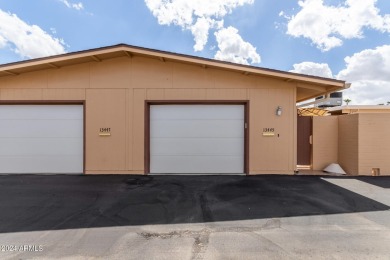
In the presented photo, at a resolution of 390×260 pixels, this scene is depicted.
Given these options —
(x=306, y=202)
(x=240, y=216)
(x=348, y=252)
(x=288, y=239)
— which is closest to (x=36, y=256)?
(x=240, y=216)

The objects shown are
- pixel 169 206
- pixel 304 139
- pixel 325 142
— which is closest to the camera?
pixel 169 206

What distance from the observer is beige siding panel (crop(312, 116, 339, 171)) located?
8320 mm

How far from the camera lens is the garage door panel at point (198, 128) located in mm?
7668

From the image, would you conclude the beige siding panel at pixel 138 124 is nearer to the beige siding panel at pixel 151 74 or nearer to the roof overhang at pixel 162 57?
the beige siding panel at pixel 151 74

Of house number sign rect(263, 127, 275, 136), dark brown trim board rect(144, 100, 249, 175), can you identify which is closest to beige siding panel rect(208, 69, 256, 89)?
dark brown trim board rect(144, 100, 249, 175)

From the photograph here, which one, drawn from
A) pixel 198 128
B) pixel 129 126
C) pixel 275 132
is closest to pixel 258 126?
pixel 275 132

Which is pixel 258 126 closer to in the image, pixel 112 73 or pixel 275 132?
pixel 275 132

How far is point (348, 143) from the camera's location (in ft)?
Result: 25.5

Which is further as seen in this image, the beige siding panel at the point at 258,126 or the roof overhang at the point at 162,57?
the beige siding panel at the point at 258,126

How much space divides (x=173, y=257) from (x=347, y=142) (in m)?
7.41

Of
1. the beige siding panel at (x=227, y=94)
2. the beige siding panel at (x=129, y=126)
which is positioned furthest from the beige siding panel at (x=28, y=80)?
the beige siding panel at (x=227, y=94)

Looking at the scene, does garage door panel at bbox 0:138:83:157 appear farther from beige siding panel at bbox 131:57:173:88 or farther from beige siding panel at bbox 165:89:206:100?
beige siding panel at bbox 165:89:206:100

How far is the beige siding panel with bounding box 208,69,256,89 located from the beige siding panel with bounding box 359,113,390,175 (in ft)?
12.2

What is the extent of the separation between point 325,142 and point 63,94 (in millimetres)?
9106
